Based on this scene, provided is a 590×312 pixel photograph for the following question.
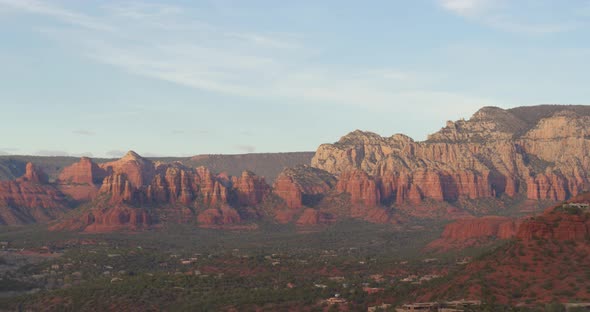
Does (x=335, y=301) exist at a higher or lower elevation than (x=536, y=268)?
lower

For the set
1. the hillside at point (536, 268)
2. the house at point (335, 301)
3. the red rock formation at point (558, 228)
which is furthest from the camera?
the house at point (335, 301)

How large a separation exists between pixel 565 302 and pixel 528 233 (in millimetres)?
25063

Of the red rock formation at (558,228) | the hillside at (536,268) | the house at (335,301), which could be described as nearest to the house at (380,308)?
the hillside at (536,268)

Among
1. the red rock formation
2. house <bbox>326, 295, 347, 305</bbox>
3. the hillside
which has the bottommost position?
house <bbox>326, 295, 347, 305</bbox>

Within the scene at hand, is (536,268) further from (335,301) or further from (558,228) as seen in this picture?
(335,301)

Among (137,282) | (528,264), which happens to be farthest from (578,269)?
(137,282)

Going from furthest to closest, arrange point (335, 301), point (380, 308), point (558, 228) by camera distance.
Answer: point (335, 301)
point (558, 228)
point (380, 308)

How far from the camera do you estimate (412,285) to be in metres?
160

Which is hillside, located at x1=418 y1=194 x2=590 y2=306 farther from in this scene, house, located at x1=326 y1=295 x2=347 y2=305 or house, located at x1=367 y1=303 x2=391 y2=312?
house, located at x1=326 y1=295 x2=347 y2=305

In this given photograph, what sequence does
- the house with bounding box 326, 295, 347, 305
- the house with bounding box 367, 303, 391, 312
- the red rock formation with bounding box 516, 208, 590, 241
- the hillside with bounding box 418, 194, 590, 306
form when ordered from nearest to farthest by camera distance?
the hillside with bounding box 418, 194, 590, 306 → the house with bounding box 367, 303, 391, 312 → the red rock formation with bounding box 516, 208, 590, 241 → the house with bounding box 326, 295, 347, 305

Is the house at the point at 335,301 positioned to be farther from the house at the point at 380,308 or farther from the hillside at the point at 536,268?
the hillside at the point at 536,268

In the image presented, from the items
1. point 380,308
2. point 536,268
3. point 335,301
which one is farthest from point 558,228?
point 335,301

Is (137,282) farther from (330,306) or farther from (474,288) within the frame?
(474,288)

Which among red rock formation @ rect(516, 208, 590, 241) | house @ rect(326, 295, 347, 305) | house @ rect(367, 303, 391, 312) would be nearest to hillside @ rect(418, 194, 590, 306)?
red rock formation @ rect(516, 208, 590, 241)
